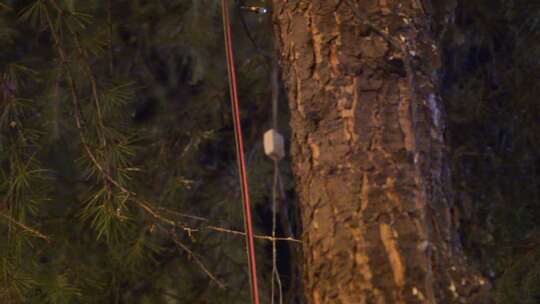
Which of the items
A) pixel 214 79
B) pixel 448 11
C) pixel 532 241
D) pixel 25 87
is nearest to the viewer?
pixel 448 11

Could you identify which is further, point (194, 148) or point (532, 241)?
point (194, 148)

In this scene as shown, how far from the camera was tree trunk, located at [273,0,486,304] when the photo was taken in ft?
3.31

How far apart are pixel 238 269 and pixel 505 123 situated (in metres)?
0.81

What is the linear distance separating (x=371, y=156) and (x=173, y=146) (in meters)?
1.11

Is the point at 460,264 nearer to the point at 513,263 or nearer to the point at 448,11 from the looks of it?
the point at 448,11

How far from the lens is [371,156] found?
104 centimetres

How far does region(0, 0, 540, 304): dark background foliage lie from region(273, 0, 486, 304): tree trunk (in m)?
0.61

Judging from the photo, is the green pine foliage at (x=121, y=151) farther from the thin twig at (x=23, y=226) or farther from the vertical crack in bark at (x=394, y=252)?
the vertical crack in bark at (x=394, y=252)

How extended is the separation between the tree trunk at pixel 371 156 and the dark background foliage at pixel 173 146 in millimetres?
611

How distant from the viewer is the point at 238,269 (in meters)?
1.98

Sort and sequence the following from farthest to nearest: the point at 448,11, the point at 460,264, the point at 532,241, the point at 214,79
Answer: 1. the point at 214,79
2. the point at 532,241
3. the point at 448,11
4. the point at 460,264

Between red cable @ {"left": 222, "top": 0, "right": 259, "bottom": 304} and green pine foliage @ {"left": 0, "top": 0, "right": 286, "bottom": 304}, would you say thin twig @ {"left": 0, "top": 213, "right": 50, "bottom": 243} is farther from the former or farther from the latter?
red cable @ {"left": 222, "top": 0, "right": 259, "bottom": 304}

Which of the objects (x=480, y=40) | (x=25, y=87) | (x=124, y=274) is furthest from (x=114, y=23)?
(x=480, y=40)

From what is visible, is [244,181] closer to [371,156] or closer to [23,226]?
[371,156]
